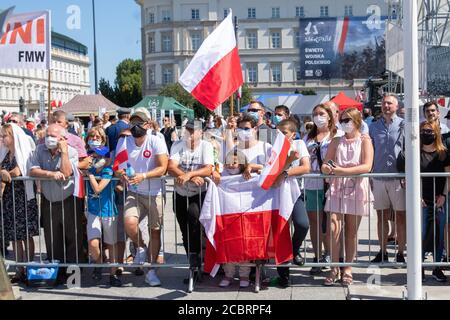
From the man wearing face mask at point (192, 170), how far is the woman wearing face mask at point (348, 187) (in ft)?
4.36

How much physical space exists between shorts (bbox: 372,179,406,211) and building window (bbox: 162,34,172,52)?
93.8 metres

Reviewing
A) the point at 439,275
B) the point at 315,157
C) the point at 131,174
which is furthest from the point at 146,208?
the point at 439,275

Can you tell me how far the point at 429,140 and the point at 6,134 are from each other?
478 cm

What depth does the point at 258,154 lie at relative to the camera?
715 cm

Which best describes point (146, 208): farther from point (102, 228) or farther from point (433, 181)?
point (433, 181)

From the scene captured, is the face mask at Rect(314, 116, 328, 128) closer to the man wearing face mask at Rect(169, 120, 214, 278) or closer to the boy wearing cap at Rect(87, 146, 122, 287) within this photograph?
the man wearing face mask at Rect(169, 120, 214, 278)

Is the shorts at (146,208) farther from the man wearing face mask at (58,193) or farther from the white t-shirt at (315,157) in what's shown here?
the white t-shirt at (315,157)

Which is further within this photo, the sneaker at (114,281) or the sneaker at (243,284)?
the sneaker at (114,281)

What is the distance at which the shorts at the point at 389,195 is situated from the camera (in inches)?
294

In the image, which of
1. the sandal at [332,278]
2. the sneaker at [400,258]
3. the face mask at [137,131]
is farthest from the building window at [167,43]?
the sandal at [332,278]

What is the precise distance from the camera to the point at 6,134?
7652 millimetres

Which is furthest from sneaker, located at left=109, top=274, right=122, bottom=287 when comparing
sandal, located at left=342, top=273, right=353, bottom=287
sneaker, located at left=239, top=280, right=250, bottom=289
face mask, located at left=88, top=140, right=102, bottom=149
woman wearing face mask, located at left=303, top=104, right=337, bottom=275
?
sandal, located at left=342, top=273, right=353, bottom=287

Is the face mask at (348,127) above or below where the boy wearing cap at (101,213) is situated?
above

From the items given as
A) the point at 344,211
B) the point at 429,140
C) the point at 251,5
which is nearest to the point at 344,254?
the point at 344,211
